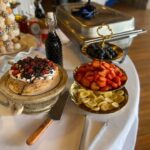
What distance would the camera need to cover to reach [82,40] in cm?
99

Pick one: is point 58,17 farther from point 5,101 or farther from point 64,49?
point 5,101

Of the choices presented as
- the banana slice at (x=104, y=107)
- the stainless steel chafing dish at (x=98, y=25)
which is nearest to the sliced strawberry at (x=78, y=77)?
the banana slice at (x=104, y=107)

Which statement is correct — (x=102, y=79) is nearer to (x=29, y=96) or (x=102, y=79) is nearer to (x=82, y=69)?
(x=82, y=69)

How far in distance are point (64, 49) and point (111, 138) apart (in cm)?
55

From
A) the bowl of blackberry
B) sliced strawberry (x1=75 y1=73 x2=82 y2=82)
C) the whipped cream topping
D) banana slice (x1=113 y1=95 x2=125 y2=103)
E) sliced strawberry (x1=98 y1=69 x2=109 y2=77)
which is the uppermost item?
the whipped cream topping

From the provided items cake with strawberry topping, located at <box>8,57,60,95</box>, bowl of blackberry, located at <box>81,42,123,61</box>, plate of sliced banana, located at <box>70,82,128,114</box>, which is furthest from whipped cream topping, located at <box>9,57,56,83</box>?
bowl of blackberry, located at <box>81,42,123,61</box>

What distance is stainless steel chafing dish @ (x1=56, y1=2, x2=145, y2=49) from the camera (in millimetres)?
1016

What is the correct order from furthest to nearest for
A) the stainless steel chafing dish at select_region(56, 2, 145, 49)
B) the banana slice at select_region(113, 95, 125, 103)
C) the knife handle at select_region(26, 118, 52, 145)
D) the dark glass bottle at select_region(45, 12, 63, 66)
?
the stainless steel chafing dish at select_region(56, 2, 145, 49) < the dark glass bottle at select_region(45, 12, 63, 66) < the banana slice at select_region(113, 95, 125, 103) < the knife handle at select_region(26, 118, 52, 145)

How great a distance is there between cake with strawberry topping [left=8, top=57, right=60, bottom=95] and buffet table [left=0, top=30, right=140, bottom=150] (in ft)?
0.28

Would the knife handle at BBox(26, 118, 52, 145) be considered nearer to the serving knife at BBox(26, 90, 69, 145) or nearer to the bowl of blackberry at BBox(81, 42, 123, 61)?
the serving knife at BBox(26, 90, 69, 145)

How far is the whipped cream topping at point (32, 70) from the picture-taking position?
670mm

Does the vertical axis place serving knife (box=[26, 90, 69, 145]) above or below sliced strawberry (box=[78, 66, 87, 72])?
below

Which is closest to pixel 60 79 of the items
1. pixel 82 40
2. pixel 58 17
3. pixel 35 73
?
pixel 35 73

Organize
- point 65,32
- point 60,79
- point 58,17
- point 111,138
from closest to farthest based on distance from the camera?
point 111,138 < point 60,79 < point 65,32 < point 58,17
